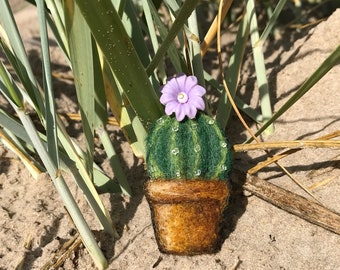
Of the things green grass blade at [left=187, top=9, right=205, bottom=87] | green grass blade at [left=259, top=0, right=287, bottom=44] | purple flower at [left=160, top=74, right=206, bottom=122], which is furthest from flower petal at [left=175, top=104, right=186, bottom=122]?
green grass blade at [left=259, top=0, right=287, bottom=44]

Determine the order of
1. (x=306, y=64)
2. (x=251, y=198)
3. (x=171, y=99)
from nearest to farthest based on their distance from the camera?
(x=171, y=99) → (x=251, y=198) → (x=306, y=64)

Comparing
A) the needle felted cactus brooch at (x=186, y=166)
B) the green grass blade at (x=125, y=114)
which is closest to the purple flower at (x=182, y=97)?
the needle felted cactus brooch at (x=186, y=166)

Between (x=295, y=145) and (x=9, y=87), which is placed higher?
(x=9, y=87)

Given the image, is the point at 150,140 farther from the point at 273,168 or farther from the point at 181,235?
the point at 273,168

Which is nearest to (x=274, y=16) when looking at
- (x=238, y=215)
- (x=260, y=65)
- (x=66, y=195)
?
(x=260, y=65)

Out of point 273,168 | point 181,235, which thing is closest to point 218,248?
point 181,235

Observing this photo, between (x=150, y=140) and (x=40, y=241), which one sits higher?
(x=150, y=140)

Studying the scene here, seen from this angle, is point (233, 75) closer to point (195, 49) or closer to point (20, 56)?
point (195, 49)
